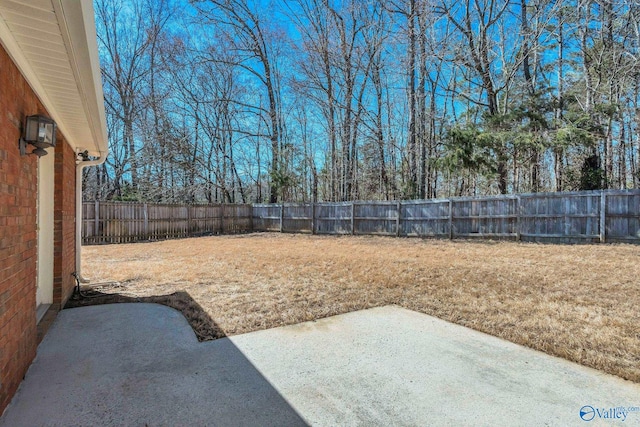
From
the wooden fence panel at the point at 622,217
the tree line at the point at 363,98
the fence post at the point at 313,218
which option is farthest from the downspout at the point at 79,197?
the wooden fence panel at the point at 622,217

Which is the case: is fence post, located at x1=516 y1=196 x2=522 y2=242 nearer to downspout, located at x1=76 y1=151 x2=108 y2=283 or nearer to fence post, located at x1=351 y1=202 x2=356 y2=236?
fence post, located at x1=351 y1=202 x2=356 y2=236

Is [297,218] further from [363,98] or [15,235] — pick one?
[15,235]

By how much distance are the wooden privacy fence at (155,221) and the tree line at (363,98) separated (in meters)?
2.92

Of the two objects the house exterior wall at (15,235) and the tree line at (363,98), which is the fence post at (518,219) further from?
the house exterior wall at (15,235)

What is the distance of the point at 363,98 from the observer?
16672mm

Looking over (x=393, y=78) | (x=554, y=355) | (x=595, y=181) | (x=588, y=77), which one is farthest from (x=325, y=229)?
(x=554, y=355)

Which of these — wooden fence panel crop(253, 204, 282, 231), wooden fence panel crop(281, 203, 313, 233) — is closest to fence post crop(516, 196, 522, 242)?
wooden fence panel crop(281, 203, 313, 233)

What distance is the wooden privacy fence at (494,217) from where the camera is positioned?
27.2 ft

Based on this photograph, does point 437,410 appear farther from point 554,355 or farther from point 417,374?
point 554,355

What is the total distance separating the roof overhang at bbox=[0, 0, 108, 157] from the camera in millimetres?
1744

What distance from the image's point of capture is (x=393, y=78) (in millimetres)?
15703

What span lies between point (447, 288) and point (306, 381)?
316 centimetres

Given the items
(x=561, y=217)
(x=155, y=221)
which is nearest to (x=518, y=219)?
(x=561, y=217)

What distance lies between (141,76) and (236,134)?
5.61 meters
